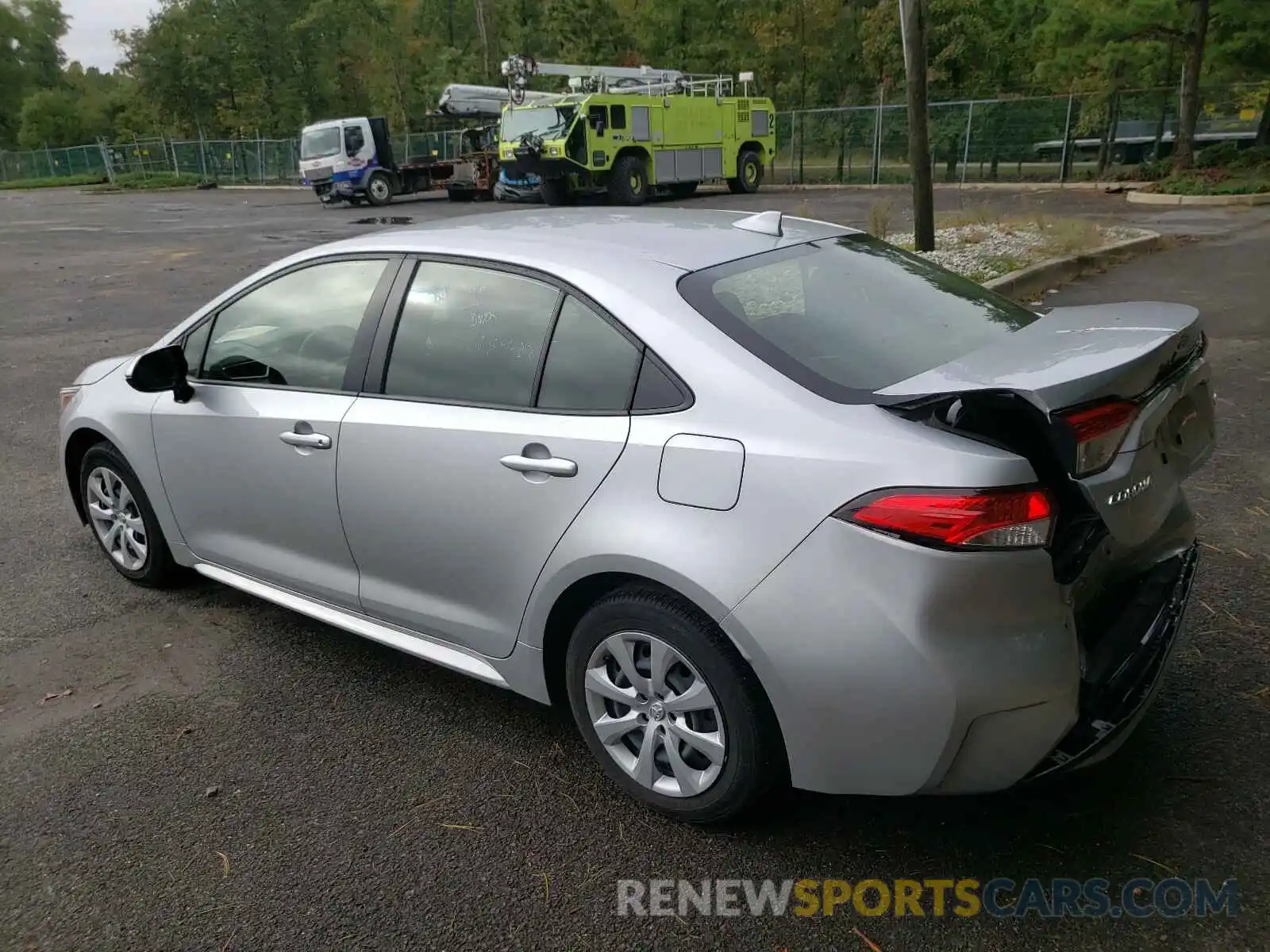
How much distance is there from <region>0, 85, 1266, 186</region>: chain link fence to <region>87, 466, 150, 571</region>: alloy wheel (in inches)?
1066

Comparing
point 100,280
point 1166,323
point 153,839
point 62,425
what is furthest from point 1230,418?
point 100,280

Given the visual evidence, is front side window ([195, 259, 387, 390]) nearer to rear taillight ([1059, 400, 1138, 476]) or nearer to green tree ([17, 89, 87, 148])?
rear taillight ([1059, 400, 1138, 476])

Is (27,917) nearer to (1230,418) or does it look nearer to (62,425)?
(62,425)

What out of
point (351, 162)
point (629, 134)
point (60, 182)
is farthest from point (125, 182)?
point (629, 134)

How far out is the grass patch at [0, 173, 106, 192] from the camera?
192 ft

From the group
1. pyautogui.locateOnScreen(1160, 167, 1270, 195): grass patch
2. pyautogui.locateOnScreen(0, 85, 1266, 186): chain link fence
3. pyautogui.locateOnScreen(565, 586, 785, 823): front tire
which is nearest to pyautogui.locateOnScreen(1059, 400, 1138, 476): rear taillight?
pyautogui.locateOnScreen(565, 586, 785, 823): front tire

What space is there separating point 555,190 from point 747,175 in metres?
7.26

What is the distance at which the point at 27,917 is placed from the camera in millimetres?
2535

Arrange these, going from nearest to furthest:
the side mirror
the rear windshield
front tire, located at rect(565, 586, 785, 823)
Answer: front tire, located at rect(565, 586, 785, 823), the rear windshield, the side mirror

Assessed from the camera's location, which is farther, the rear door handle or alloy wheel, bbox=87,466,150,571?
alloy wheel, bbox=87,466,150,571

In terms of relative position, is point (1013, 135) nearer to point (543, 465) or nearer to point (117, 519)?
point (117, 519)

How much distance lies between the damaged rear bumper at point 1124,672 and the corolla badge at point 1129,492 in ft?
1.15

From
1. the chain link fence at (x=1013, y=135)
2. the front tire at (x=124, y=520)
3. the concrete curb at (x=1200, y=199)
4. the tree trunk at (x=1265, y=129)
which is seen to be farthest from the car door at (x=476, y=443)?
the chain link fence at (x=1013, y=135)
